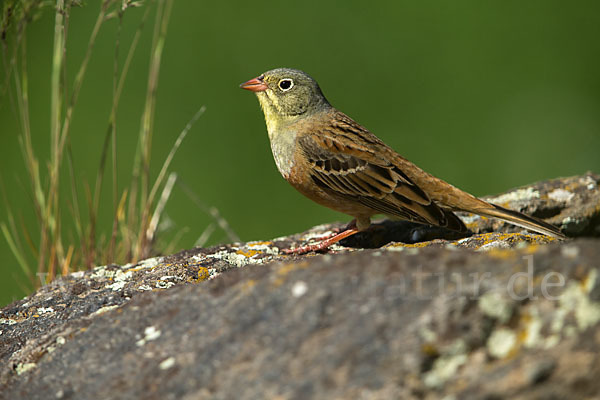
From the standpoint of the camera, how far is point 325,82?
379 inches

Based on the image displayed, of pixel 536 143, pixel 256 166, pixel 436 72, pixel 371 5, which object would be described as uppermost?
pixel 371 5

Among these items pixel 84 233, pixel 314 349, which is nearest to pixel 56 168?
pixel 84 233

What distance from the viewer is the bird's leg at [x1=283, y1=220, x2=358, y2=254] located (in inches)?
195

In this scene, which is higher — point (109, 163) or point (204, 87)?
point (204, 87)


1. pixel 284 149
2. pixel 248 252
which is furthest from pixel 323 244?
pixel 284 149

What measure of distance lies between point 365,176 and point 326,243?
25.6 inches

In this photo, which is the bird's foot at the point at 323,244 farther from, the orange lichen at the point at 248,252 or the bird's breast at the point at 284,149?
the bird's breast at the point at 284,149

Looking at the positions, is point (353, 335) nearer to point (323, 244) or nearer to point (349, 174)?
point (323, 244)

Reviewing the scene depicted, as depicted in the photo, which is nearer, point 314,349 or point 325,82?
point 314,349

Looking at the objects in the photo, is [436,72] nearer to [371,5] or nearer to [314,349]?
[371,5]

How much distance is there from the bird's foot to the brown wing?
0.30m

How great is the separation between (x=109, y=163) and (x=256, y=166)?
77.0 inches

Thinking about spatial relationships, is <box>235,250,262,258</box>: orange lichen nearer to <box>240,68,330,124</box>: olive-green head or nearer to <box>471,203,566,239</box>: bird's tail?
<box>240,68,330,124</box>: olive-green head

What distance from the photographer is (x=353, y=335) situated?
7.79ft
